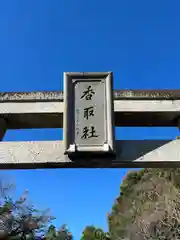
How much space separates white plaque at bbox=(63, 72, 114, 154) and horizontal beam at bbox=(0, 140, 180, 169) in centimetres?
20

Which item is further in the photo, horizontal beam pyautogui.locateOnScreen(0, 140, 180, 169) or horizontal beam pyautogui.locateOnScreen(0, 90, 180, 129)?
horizontal beam pyautogui.locateOnScreen(0, 90, 180, 129)

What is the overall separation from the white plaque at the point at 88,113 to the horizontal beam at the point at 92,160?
7.7 inches

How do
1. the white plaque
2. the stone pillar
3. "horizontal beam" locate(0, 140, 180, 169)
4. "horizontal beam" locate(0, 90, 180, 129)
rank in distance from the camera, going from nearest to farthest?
the white plaque, "horizontal beam" locate(0, 140, 180, 169), "horizontal beam" locate(0, 90, 180, 129), the stone pillar

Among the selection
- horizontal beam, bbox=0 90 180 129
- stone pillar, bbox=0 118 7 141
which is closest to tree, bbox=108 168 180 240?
horizontal beam, bbox=0 90 180 129

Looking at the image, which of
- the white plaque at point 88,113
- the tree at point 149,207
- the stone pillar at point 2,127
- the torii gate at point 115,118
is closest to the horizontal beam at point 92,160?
the torii gate at point 115,118

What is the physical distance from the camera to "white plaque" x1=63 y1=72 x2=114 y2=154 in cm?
332

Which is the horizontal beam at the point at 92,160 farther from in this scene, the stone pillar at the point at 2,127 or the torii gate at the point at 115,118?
the stone pillar at the point at 2,127

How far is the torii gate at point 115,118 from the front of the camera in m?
3.46

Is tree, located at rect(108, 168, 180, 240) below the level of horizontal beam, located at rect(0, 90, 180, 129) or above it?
below

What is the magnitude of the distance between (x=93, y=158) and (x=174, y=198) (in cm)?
1556

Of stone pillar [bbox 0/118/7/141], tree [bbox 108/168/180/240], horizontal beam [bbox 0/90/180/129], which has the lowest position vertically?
A: tree [bbox 108/168/180/240]

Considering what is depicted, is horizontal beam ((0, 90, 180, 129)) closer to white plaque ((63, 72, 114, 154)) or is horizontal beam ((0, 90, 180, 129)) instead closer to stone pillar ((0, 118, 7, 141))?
stone pillar ((0, 118, 7, 141))

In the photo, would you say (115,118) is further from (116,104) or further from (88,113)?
(88,113)

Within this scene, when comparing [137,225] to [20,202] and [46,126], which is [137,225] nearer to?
[20,202]
